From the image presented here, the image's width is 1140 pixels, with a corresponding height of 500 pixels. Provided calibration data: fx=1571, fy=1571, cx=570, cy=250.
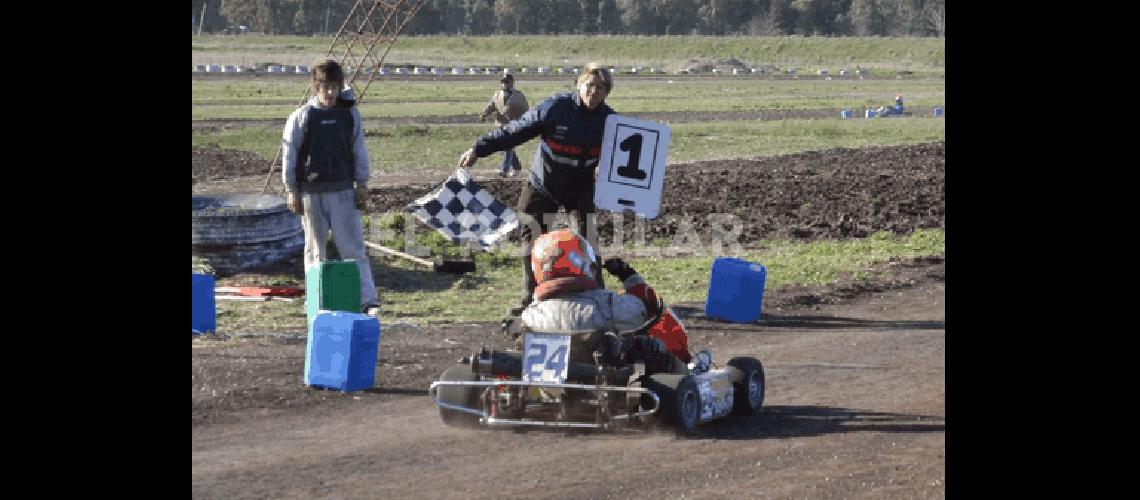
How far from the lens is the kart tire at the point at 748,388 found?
350 inches

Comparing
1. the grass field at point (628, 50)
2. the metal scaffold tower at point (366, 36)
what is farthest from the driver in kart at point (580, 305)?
the grass field at point (628, 50)

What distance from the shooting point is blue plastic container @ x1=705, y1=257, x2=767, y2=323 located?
12102 millimetres

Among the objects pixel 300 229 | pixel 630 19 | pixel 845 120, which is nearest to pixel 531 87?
pixel 845 120

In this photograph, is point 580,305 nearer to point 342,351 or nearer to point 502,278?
point 342,351

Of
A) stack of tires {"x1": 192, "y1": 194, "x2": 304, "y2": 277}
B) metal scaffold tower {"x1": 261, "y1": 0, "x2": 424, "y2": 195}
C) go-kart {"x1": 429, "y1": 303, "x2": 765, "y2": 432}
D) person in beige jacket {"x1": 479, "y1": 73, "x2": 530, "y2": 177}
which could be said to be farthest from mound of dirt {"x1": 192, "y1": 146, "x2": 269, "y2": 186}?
go-kart {"x1": 429, "y1": 303, "x2": 765, "y2": 432}

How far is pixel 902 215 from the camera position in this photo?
19141 millimetres

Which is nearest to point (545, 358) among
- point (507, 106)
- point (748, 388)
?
point (748, 388)

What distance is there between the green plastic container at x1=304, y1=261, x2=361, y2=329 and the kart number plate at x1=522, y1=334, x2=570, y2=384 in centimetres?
309

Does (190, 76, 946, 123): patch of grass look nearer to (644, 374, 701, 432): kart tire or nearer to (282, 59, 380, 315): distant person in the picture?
(282, 59, 380, 315): distant person

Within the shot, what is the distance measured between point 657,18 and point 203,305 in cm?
10162

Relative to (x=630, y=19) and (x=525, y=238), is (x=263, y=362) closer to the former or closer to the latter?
(x=525, y=238)

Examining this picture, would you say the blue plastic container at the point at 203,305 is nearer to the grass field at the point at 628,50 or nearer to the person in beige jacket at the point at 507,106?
the person in beige jacket at the point at 507,106

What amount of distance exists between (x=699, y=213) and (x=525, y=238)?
7609mm

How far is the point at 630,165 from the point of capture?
1106cm
